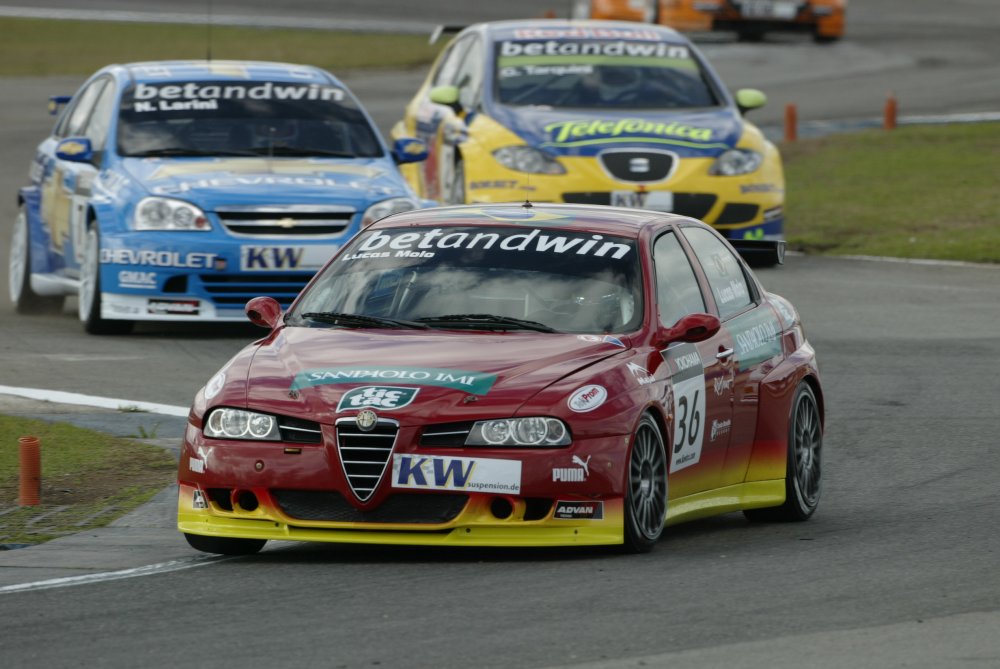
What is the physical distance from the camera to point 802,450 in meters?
9.82

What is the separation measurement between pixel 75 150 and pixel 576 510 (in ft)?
27.2

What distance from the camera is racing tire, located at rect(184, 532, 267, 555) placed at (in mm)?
8352

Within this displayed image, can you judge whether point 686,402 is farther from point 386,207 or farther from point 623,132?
point 623,132

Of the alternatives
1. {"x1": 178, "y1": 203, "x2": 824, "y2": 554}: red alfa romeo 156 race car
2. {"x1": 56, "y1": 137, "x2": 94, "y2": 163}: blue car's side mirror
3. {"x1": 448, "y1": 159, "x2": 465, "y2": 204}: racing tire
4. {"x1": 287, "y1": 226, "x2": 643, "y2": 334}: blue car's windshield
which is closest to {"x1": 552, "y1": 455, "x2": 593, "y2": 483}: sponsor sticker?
{"x1": 178, "y1": 203, "x2": 824, "y2": 554}: red alfa romeo 156 race car

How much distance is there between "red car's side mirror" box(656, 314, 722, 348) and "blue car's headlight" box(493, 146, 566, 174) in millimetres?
8957

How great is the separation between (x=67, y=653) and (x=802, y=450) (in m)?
4.08

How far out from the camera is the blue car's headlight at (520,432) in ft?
26.0

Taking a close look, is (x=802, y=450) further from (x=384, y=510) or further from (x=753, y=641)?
(x=753, y=641)

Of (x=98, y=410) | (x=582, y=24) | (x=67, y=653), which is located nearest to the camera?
(x=67, y=653)

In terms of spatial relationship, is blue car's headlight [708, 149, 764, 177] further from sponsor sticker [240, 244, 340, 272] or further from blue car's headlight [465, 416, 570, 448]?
blue car's headlight [465, 416, 570, 448]

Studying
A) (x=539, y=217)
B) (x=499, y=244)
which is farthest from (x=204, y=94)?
(x=499, y=244)

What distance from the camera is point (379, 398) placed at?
7.98 meters

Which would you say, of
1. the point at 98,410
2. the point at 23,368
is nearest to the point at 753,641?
the point at 98,410

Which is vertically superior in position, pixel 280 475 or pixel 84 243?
pixel 280 475
